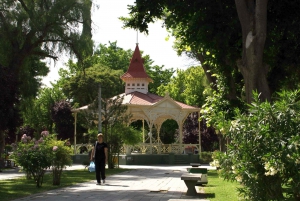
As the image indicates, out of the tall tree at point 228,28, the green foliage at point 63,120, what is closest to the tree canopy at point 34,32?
the tall tree at point 228,28

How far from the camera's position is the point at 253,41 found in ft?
38.6

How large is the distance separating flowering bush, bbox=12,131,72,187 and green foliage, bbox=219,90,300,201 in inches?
330

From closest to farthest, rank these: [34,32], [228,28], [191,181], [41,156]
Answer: [191,181]
[228,28]
[41,156]
[34,32]

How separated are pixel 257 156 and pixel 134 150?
35.8 metres

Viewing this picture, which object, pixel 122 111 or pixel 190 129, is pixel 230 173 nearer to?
→ pixel 122 111

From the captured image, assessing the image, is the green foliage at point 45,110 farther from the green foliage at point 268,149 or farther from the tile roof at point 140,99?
the green foliage at point 268,149

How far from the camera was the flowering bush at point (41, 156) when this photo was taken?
1533 centimetres

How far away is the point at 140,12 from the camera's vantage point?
15.0 metres

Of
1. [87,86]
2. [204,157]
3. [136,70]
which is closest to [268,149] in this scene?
[204,157]

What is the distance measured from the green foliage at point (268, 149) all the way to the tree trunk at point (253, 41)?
3.75 metres

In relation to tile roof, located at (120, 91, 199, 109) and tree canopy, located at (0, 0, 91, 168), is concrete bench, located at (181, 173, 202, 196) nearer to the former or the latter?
tree canopy, located at (0, 0, 91, 168)

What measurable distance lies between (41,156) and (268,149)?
9180mm

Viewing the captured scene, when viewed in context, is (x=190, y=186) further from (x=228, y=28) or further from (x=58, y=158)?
(x=58, y=158)

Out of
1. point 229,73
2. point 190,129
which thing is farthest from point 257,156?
point 190,129
